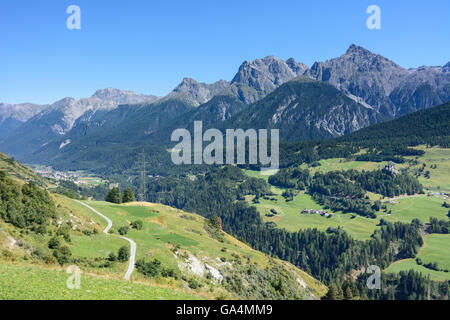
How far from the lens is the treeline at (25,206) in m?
51.5

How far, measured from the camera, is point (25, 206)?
54938 millimetres

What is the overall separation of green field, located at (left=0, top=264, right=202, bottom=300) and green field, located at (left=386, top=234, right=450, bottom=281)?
15718cm

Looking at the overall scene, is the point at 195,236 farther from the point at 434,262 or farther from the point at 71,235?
the point at 434,262

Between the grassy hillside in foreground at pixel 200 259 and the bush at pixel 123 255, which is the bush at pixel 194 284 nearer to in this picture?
the grassy hillside in foreground at pixel 200 259

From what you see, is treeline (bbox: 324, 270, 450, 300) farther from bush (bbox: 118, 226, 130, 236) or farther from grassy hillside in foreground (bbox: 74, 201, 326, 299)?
bush (bbox: 118, 226, 130, 236)

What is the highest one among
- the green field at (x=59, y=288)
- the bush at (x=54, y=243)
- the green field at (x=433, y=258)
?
the green field at (x=59, y=288)

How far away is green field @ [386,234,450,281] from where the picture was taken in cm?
14371

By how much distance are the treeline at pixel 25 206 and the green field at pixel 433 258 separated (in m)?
163

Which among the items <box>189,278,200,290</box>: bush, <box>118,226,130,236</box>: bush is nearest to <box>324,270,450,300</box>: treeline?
<box>189,278,200,290</box>: bush

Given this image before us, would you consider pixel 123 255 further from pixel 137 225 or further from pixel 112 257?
pixel 137 225

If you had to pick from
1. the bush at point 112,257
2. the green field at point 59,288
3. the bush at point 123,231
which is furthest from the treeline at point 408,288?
the green field at point 59,288
